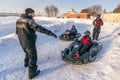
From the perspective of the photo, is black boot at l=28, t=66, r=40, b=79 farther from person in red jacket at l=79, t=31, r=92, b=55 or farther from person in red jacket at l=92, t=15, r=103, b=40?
person in red jacket at l=92, t=15, r=103, b=40

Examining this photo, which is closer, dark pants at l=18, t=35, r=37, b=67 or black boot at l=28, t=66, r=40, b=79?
dark pants at l=18, t=35, r=37, b=67

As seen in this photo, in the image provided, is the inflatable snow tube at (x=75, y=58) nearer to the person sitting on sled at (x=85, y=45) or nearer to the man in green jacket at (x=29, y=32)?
the person sitting on sled at (x=85, y=45)

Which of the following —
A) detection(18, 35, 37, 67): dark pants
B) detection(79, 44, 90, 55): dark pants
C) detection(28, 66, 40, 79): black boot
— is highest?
detection(18, 35, 37, 67): dark pants

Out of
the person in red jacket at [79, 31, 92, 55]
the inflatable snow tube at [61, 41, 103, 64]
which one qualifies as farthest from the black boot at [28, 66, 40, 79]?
the person in red jacket at [79, 31, 92, 55]

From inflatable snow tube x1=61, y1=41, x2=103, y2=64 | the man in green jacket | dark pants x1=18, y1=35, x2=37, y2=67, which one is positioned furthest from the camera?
inflatable snow tube x1=61, y1=41, x2=103, y2=64

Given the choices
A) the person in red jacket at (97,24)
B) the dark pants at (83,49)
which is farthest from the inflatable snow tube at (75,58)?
the person in red jacket at (97,24)

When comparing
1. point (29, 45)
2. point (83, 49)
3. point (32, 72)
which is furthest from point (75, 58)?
point (29, 45)

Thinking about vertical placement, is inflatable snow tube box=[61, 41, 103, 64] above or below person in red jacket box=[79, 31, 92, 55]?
below

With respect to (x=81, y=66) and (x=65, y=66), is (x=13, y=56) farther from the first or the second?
(x=81, y=66)

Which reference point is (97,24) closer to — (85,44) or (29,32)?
(85,44)

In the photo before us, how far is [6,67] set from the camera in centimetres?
688

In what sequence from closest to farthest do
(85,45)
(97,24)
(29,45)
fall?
(29,45), (85,45), (97,24)

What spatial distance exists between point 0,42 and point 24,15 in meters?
4.96

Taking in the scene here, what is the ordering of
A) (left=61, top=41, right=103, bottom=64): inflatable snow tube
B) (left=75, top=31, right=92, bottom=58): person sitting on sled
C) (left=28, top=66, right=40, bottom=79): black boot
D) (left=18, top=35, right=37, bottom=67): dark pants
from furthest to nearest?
(left=75, top=31, right=92, bottom=58): person sitting on sled, (left=61, top=41, right=103, bottom=64): inflatable snow tube, (left=28, top=66, right=40, bottom=79): black boot, (left=18, top=35, right=37, bottom=67): dark pants
